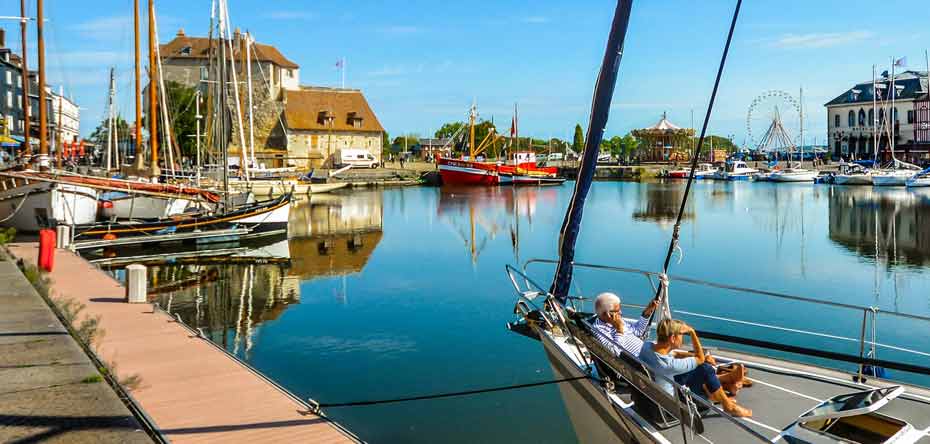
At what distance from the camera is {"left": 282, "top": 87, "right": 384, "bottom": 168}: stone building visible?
8569 cm

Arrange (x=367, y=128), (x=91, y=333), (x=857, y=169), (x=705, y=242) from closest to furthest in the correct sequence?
(x=91, y=333), (x=705, y=242), (x=857, y=169), (x=367, y=128)

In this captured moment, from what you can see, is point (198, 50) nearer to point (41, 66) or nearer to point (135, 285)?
point (41, 66)

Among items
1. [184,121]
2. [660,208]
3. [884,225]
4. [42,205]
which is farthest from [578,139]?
[42,205]

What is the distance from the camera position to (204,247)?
87.5ft

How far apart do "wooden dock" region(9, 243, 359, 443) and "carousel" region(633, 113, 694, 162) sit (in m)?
107

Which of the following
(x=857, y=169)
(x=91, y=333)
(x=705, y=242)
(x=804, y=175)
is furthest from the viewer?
(x=804, y=175)

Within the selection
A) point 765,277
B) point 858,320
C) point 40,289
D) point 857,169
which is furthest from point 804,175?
point 40,289

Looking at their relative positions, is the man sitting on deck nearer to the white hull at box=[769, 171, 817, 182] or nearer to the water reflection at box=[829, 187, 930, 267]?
the water reflection at box=[829, 187, 930, 267]

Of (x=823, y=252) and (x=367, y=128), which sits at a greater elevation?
(x=367, y=128)

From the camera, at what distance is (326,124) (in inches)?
3460

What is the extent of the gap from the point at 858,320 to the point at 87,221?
24.5 meters

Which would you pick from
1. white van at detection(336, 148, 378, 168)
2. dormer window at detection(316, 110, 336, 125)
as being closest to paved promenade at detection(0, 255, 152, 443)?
A: white van at detection(336, 148, 378, 168)

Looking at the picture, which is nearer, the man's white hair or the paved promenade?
the paved promenade

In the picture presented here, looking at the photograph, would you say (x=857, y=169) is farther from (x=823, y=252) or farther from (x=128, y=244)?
(x=128, y=244)
